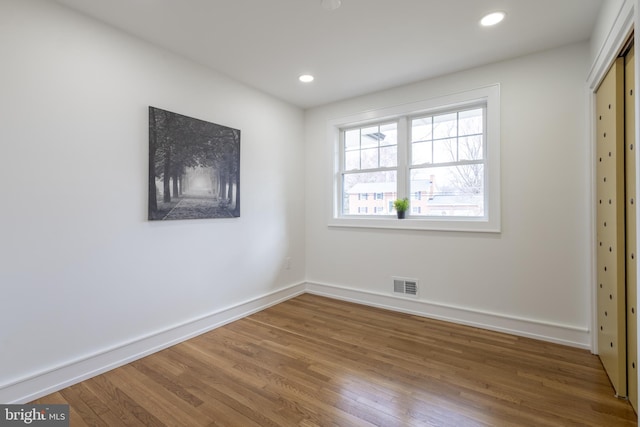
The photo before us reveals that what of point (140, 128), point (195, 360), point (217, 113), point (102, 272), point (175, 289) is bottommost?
point (195, 360)

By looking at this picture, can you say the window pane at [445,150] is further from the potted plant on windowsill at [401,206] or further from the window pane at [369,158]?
the window pane at [369,158]

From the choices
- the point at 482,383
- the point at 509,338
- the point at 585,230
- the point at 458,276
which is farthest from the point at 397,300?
the point at 585,230

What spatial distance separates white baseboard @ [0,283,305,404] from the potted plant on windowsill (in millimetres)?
2000

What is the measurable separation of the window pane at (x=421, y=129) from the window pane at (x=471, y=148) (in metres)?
0.36

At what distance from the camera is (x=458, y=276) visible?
3.12m

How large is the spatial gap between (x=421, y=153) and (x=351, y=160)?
0.95 metres

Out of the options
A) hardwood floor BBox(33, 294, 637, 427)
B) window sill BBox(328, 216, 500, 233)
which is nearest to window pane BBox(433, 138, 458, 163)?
window sill BBox(328, 216, 500, 233)

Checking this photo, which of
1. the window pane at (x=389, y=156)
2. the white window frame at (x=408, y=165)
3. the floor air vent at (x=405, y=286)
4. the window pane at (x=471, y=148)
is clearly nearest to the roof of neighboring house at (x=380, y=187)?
the white window frame at (x=408, y=165)

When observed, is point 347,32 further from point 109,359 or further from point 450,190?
point 109,359

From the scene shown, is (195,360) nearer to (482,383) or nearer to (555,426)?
(482,383)

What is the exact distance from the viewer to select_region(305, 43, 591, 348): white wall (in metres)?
2.55

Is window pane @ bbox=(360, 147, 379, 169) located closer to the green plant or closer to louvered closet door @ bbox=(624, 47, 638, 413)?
the green plant

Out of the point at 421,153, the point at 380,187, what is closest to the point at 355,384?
the point at 380,187

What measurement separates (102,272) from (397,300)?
2898mm
